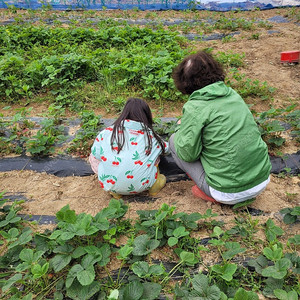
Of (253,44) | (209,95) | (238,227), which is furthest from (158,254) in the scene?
(253,44)

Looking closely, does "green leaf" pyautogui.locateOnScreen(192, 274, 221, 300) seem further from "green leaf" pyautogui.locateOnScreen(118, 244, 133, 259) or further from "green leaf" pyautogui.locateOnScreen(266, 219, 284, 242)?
"green leaf" pyautogui.locateOnScreen(266, 219, 284, 242)

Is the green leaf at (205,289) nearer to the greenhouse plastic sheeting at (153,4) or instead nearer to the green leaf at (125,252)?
the green leaf at (125,252)

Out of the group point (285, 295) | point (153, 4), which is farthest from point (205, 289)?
point (153, 4)

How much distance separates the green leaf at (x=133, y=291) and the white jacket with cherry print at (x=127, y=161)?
92 centimetres

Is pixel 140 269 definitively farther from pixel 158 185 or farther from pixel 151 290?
pixel 158 185

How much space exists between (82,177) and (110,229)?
3.63 feet

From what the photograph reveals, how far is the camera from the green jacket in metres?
2.01

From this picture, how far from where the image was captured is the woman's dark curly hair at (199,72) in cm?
215

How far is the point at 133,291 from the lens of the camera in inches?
59.1

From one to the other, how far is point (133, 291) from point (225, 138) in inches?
45.3

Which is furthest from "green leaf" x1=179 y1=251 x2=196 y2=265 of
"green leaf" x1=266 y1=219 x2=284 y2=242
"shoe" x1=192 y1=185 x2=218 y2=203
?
"shoe" x1=192 y1=185 x2=218 y2=203

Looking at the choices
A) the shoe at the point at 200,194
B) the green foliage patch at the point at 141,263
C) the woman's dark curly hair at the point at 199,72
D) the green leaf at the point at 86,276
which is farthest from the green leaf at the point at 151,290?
the woman's dark curly hair at the point at 199,72

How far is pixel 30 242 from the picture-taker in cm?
201

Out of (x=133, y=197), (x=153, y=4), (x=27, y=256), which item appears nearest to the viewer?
(x=27, y=256)
